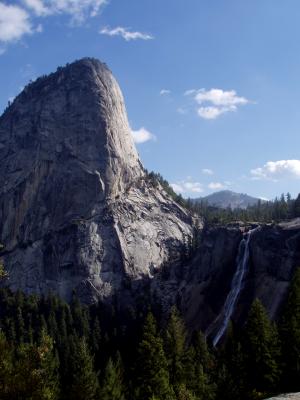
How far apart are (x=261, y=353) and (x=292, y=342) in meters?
2.94

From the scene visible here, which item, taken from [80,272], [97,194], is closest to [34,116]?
[97,194]

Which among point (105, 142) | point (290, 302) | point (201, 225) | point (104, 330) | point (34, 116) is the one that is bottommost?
point (104, 330)

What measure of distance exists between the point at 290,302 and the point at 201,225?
116m

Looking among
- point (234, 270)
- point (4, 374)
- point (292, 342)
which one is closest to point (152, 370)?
point (292, 342)

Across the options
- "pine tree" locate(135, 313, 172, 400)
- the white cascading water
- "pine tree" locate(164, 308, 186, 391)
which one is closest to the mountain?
the white cascading water

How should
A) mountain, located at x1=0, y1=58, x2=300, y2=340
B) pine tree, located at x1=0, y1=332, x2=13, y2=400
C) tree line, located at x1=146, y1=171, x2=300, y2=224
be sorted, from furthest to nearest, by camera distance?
1. tree line, located at x1=146, y1=171, x2=300, y2=224
2. mountain, located at x1=0, y1=58, x2=300, y2=340
3. pine tree, located at x1=0, y1=332, x2=13, y2=400

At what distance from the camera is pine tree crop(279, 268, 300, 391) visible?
42.1 metres

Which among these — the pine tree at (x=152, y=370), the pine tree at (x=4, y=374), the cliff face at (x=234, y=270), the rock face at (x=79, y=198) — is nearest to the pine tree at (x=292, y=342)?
the pine tree at (x=152, y=370)

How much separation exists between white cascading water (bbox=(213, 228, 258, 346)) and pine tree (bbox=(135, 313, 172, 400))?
55.1m

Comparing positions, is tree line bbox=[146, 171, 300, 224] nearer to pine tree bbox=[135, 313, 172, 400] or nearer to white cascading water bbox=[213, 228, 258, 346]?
white cascading water bbox=[213, 228, 258, 346]

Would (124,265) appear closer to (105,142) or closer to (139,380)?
(105,142)

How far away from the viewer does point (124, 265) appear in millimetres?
139375

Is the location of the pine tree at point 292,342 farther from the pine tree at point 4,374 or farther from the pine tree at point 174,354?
the pine tree at point 4,374

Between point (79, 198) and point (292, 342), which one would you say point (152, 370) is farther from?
point (79, 198)
